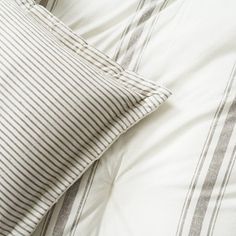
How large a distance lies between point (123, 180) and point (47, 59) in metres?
0.27

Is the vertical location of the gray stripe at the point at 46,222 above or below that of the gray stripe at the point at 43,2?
below

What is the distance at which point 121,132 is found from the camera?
753mm

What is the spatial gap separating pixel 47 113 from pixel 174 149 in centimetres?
24

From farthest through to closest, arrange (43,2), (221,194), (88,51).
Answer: (43,2), (88,51), (221,194)

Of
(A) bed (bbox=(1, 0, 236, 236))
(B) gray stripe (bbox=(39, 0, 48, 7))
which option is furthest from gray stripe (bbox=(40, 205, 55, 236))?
(B) gray stripe (bbox=(39, 0, 48, 7))

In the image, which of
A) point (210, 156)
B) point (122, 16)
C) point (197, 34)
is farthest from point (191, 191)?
point (122, 16)

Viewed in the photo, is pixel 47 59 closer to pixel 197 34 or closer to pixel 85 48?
pixel 85 48

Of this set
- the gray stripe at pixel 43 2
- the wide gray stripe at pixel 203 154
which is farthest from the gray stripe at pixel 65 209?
the gray stripe at pixel 43 2

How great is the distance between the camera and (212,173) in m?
0.70

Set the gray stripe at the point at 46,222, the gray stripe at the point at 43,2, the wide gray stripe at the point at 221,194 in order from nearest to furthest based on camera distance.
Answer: the wide gray stripe at the point at 221,194
the gray stripe at the point at 46,222
the gray stripe at the point at 43,2

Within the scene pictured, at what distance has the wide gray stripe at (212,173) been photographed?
0.69m

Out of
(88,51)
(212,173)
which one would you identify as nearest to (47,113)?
(88,51)

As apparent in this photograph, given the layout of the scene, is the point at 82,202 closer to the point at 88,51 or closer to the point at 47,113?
the point at 47,113

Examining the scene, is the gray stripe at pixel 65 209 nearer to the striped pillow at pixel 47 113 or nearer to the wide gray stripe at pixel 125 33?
the striped pillow at pixel 47 113
